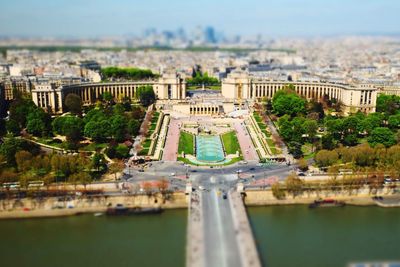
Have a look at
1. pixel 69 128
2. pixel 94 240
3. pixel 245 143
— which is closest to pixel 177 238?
pixel 94 240

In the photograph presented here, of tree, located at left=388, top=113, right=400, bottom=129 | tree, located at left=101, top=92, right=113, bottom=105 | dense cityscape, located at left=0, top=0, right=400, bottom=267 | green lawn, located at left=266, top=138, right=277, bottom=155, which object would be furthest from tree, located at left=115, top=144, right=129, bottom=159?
tree, located at left=388, top=113, right=400, bottom=129

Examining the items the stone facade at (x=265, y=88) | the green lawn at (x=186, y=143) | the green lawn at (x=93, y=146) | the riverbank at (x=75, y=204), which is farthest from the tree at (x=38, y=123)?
the stone facade at (x=265, y=88)

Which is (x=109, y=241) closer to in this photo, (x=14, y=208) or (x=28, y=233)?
(x=28, y=233)

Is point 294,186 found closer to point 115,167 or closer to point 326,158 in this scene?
point 326,158

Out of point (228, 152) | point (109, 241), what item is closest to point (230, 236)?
point (109, 241)

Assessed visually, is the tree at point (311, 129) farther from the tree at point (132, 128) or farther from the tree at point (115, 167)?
the tree at point (115, 167)

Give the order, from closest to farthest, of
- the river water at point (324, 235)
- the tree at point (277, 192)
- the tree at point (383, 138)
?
the river water at point (324, 235) → the tree at point (277, 192) → the tree at point (383, 138)

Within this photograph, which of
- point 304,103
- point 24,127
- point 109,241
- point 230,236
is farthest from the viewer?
point 304,103
